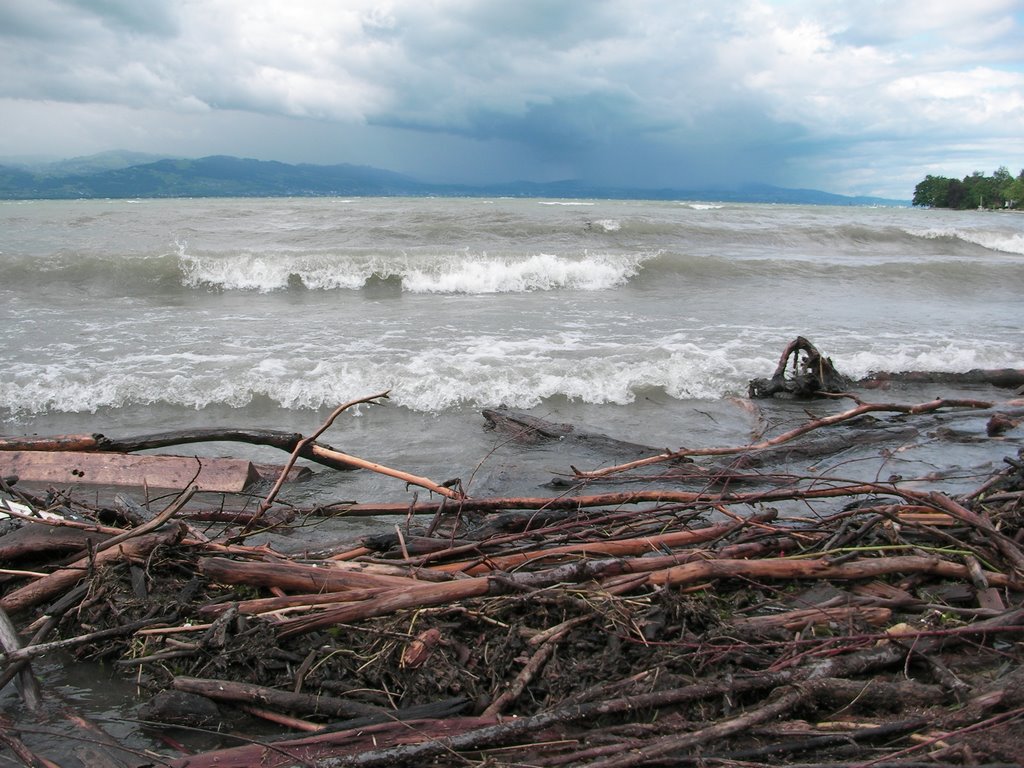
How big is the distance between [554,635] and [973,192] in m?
113

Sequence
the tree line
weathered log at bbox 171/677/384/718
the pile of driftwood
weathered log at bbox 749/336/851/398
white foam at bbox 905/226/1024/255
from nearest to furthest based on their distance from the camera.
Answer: the pile of driftwood → weathered log at bbox 171/677/384/718 → weathered log at bbox 749/336/851/398 → white foam at bbox 905/226/1024/255 → the tree line

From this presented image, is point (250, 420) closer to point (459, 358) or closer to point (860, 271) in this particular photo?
point (459, 358)

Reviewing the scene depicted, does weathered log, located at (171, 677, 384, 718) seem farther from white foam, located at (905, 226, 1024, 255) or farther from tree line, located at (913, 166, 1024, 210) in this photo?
tree line, located at (913, 166, 1024, 210)

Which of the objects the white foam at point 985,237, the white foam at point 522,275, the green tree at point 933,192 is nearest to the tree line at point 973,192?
the green tree at point 933,192

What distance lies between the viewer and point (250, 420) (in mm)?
7227

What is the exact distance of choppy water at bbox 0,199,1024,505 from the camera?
24.6 ft

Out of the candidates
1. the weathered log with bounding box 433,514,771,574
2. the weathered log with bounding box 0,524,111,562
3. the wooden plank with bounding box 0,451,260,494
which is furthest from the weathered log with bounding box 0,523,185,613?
the wooden plank with bounding box 0,451,260,494

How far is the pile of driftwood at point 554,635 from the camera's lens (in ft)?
6.53

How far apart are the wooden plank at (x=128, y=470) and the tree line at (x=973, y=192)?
10537cm

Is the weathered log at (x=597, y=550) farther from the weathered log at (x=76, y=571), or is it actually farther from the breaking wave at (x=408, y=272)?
the breaking wave at (x=408, y=272)

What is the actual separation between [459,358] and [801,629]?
687 cm

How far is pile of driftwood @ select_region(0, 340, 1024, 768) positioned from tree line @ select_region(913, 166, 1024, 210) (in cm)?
10493

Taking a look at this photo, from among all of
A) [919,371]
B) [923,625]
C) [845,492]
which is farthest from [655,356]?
[923,625]

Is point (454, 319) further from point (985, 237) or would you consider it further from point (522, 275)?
point (985, 237)
